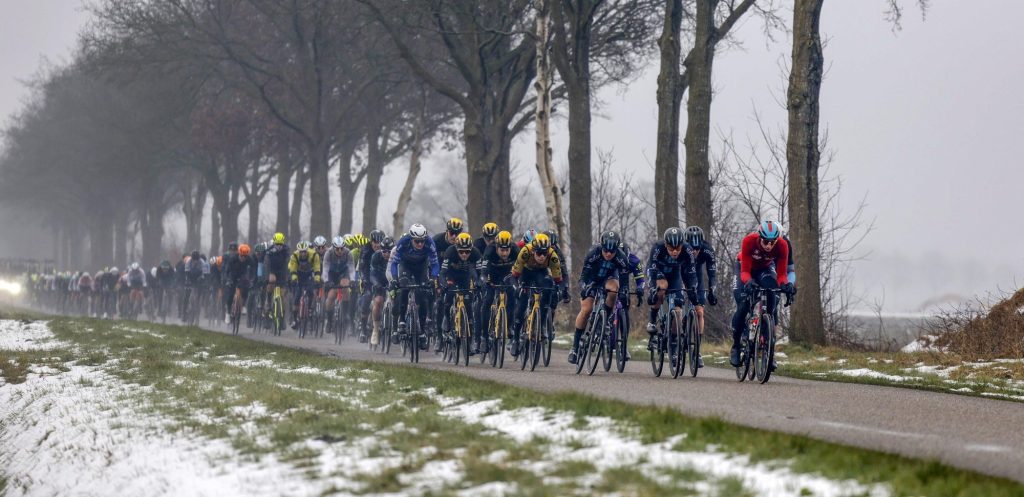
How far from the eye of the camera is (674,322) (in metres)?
15.4

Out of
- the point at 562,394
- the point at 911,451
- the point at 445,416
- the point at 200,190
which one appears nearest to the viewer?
the point at 911,451

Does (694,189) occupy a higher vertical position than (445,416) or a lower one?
higher

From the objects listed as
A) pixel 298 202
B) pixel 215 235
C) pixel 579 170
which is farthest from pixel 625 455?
pixel 215 235

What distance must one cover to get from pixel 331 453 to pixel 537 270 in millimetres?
8120

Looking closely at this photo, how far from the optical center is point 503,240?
1767cm

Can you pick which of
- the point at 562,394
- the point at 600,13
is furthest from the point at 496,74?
the point at 562,394

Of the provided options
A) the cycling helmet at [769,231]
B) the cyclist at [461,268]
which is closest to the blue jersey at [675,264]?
the cycling helmet at [769,231]

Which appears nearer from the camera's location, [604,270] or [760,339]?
[760,339]

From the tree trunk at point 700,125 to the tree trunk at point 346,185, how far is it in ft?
86.6

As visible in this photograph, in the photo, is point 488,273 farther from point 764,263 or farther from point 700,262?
point 764,263

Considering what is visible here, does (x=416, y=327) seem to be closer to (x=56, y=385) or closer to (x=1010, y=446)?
(x=56, y=385)

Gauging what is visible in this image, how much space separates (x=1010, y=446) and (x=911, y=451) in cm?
91

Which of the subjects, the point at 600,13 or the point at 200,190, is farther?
the point at 200,190

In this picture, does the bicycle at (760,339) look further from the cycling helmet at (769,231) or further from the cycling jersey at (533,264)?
the cycling jersey at (533,264)
